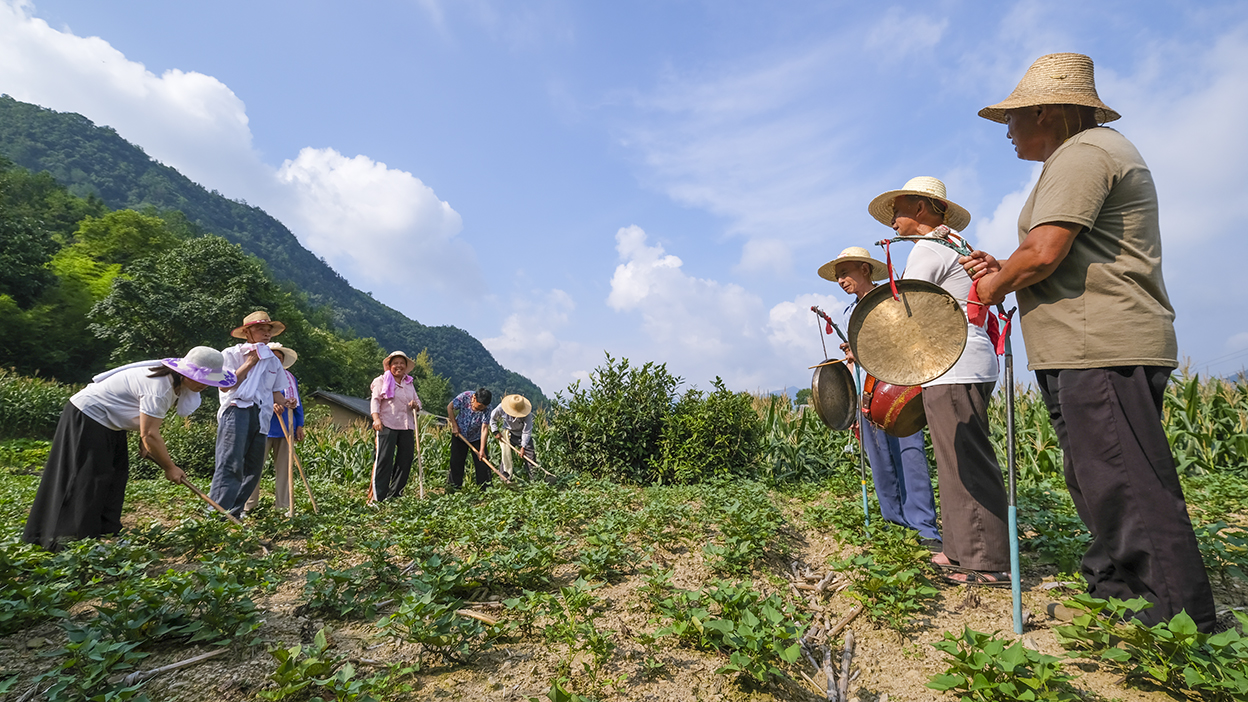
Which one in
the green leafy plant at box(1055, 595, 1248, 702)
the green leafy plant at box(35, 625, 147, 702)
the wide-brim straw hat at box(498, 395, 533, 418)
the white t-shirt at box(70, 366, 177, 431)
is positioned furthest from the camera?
the wide-brim straw hat at box(498, 395, 533, 418)

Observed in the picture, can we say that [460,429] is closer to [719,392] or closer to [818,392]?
[719,392]

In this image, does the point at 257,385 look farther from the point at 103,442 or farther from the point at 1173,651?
the point at 1173,651

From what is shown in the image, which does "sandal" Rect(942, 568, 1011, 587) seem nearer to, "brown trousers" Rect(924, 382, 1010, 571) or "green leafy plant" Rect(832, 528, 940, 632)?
"brown trousers" Rect(924, 382, 1010, 571)

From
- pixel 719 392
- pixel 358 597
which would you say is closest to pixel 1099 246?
pixel 358 597

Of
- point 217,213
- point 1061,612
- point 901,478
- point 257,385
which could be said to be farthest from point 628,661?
point 217,213

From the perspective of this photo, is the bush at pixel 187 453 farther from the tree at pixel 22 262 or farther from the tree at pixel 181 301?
the tree at pixel 22 262

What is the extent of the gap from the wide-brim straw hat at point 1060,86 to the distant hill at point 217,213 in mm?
87323

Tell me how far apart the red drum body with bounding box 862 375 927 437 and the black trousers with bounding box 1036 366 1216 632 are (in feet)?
3.60

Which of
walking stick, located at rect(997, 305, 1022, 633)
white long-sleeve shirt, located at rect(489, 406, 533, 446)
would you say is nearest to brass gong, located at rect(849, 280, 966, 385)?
walking stick, located at rect(997, 305, 1022, 633)

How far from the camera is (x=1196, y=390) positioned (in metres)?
7.02

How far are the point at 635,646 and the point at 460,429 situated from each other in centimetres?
698

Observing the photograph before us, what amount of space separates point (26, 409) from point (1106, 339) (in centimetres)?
2427

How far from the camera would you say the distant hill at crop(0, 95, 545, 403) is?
93.7 meters

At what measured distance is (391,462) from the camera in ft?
24.9
